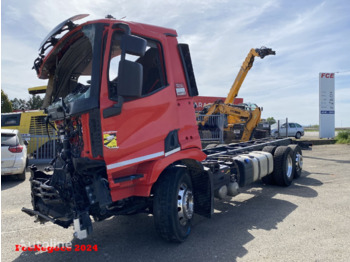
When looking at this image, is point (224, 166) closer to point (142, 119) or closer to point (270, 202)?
point (270, 202)

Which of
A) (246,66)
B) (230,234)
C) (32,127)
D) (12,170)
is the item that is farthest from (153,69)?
(246,66)

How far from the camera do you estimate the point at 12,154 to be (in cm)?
871

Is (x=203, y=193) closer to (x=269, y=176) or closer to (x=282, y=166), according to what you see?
(x=282, y=166)

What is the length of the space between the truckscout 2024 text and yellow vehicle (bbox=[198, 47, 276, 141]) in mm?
10026

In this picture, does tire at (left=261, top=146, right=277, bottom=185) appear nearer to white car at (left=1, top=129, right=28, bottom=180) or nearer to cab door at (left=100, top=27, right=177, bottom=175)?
cab door at (left=100, top=27, right=177, bottom=175)

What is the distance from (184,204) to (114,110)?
1.74 metres

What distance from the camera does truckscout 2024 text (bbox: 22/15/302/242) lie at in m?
3.31

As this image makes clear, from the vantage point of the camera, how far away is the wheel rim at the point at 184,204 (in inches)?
163

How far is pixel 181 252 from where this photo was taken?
12.5 feet

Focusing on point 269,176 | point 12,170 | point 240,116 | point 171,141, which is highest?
point 240,116

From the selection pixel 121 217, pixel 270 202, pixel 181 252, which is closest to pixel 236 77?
pixel 270 202

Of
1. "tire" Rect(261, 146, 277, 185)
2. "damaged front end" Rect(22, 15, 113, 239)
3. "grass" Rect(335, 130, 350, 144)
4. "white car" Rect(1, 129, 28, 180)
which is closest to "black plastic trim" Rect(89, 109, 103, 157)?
"damaged front end" Rect(22, 15, 113, 239)

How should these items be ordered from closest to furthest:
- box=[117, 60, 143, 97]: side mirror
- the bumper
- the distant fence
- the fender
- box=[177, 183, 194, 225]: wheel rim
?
1. box=[117, 60, 143, 97]: side mirror
2. the fender
3. box=[177, 183, 194, 225]: wheel rim
4. the bumper
5. the distant fence

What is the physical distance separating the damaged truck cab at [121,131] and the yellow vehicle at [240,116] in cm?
1031
